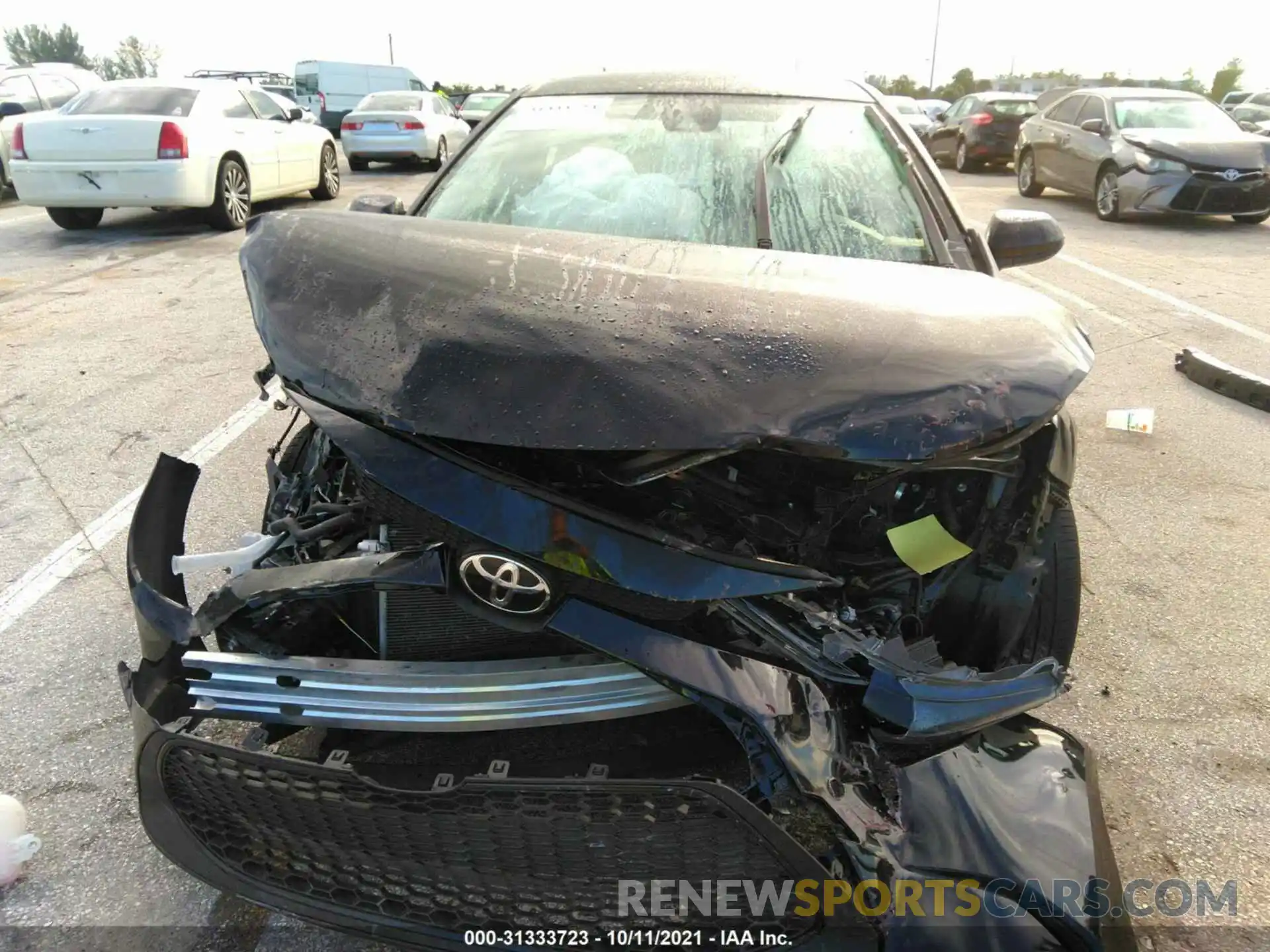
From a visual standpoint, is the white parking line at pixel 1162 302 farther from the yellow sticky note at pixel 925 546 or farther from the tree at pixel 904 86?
the tree at pixel 904 86

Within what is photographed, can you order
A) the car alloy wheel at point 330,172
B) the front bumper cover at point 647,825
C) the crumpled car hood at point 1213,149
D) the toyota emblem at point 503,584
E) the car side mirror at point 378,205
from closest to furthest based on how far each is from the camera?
the front bumper cover at point 647,825, the toyota emblem at point 503,584, the car side mirror at point 378,205, the crumpled car hood at point 1213,149, the car alloy wheel at point 330,172

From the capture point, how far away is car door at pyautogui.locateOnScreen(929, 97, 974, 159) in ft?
59.8

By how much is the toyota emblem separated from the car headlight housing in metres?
11.4

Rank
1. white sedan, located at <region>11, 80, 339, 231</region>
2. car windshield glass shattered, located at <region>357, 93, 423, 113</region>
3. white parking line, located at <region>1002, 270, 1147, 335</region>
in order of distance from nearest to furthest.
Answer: white parking line, located at <region>1002, 270, 1147, 335</region>
white sedan, located at <region>11, 80, 339, 231</region>
car windshield glass shattered, located at <region>357, 93, 423, 113</region>

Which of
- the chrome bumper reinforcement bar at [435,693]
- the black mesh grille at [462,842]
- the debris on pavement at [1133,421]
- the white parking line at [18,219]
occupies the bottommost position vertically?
the debris on pavement at [1133,421]

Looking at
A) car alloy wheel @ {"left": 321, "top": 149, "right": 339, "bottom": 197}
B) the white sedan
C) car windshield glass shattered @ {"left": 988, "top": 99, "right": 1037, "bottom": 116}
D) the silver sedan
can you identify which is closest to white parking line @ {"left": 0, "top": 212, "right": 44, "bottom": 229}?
the white sedan

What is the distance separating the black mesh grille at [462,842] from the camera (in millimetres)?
1368

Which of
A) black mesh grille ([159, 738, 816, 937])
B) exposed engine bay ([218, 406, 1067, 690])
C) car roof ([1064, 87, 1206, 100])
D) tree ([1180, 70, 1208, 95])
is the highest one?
tree ([1180, 70, 1208, 95])

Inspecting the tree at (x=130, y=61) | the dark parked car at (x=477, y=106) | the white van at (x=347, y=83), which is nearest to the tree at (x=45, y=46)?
the tree at (x=130, y=61)

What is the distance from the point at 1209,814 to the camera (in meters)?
2.19

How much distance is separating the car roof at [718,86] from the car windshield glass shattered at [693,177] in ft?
0.16

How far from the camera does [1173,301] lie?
24.6 ft

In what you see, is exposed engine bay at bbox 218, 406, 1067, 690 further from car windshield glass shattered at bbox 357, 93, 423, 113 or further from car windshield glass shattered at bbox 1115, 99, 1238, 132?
car windshield glass shattered at bbox 357, 93, 423, 113

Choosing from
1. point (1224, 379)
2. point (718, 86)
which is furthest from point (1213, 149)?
point (718, 86)
